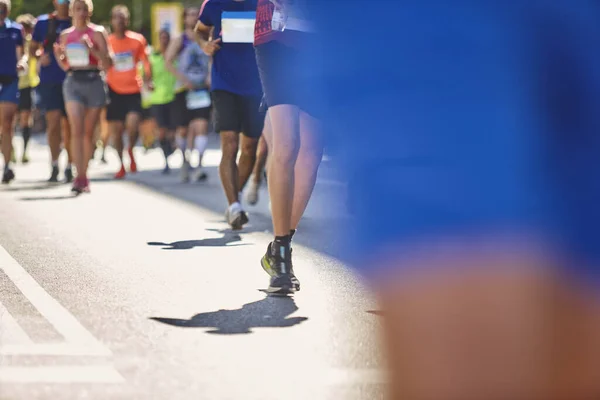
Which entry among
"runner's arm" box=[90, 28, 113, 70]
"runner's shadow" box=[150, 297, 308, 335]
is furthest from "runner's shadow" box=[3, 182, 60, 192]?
"runner's shadow" box=[150, 297, 308, 335]

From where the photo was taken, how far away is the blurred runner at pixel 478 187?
→ 6.39 ft

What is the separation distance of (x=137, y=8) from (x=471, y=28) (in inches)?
2128

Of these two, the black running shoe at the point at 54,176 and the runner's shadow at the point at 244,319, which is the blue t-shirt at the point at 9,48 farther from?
the runner's shadow at the point at 244,319

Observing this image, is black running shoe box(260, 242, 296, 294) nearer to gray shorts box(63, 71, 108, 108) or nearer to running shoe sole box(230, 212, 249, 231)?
running shoe sole box(230, 212, 249, 231)

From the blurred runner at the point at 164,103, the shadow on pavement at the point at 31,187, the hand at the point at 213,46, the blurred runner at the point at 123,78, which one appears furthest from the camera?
the blurred runner at the point at 164,103

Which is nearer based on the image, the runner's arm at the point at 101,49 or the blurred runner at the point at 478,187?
the blurred runner at the point at 478,187

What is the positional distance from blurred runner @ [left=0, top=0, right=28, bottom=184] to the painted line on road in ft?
23.6

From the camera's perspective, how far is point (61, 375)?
4387mm

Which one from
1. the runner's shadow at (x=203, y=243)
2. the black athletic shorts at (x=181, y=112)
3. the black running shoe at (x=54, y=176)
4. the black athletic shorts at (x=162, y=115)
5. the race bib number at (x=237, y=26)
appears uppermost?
the race bib number at (x=237, y=26)

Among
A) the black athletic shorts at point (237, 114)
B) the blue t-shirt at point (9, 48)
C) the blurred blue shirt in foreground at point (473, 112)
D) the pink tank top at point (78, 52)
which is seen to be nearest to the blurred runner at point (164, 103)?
the blue t-shirt at point (9, 48)

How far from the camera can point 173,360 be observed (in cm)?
468

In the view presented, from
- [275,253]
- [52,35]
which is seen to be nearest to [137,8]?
[52,35]

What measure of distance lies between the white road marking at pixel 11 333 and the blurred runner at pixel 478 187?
3.19m

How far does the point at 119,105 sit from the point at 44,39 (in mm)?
2505
